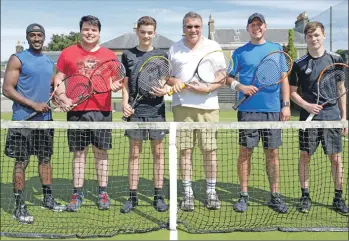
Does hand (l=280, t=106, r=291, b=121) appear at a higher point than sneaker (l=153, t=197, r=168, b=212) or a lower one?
higher

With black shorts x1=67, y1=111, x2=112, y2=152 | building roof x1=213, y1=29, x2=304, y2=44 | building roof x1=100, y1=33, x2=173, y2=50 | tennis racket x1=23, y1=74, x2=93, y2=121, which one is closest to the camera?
tennis racket x1=23, y1=74, x2=93, y2=121

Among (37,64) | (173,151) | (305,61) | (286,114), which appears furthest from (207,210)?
(37,64)

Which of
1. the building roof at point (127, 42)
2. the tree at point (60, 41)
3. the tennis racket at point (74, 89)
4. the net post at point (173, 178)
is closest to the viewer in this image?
the net post at point (173, 178)

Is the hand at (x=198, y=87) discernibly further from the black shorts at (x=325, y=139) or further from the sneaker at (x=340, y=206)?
the sneaker at (x=340, y=206)

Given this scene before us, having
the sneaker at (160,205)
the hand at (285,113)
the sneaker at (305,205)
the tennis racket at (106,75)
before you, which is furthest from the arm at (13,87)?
the sneaker at (305,205)

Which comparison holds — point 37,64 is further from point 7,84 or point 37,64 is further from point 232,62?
point 232,62

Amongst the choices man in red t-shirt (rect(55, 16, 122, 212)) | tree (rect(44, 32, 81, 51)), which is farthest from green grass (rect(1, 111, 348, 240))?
tree (rect(44, 32, 81, 51))

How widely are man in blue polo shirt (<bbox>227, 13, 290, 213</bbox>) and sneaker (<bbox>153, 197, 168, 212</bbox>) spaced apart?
0.66 metres

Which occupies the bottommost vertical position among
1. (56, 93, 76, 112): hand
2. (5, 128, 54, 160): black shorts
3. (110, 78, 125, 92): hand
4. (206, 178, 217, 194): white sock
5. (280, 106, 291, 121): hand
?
(206, 178, 217, 194): white sock

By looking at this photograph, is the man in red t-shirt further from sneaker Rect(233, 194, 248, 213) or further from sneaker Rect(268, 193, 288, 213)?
sneaker Rect(268, 193, 288, 213)

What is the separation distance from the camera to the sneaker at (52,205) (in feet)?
12.6

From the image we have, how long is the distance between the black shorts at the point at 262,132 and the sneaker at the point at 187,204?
0.72 meters

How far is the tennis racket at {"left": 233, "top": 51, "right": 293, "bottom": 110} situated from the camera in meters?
3.71

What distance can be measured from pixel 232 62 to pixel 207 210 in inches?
54.8
